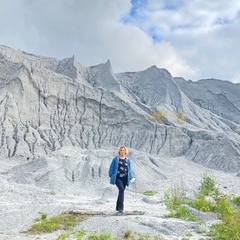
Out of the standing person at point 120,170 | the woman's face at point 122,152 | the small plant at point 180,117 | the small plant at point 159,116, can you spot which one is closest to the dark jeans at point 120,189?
the standing person at point 120,170

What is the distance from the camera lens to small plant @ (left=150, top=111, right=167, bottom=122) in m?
61.3

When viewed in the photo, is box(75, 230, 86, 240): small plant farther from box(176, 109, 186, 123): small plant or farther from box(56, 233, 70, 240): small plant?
box(176, 109, 186, 123): small plant

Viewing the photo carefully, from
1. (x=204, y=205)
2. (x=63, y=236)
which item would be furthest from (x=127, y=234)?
(x=204, y=205)

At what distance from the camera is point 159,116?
205ft

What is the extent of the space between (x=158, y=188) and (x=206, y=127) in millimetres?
34591

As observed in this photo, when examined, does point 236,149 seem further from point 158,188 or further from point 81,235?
point 81,235

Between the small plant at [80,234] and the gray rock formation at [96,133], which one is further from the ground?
the gray rock formation at [96,133]

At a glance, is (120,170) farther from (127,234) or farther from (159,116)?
(159,116)

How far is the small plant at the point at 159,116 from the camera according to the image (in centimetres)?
6131

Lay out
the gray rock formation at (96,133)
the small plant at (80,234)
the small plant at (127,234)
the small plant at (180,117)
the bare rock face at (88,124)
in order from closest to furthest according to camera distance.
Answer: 1. the small plant at (80,234)
2. the small plant at (127,234)
3. the gray rock formation at (96,133)
4. the bare rock face at (88,124)
5. the small plant at (180,117)

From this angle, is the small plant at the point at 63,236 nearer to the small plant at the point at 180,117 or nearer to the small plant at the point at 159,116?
the small plant at the point at 159,116

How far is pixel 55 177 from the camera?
113ft

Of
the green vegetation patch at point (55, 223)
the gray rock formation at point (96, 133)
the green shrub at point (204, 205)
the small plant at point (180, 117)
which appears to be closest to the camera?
the green vegetation patch at point (55, 223)

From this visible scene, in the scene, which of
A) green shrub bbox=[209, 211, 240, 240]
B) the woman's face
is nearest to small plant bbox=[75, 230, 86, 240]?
the woman's face
